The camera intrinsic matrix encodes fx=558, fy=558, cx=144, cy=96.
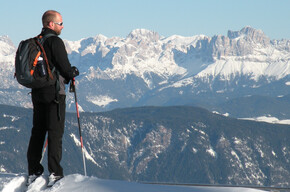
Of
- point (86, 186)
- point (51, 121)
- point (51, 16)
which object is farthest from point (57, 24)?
point (86, 186)

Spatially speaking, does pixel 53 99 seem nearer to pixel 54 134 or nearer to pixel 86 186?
pixel 54 134

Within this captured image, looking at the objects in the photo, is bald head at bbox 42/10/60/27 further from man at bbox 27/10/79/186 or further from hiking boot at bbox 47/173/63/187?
hiking boot at bbox 47/173/63/187

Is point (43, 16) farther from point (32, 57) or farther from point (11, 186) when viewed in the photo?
point (11, 186)

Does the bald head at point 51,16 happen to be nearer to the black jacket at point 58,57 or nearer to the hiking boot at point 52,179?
the black jacket at point 58,57

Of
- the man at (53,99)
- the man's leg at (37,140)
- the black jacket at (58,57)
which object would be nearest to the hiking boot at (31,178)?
the man at (53,99)

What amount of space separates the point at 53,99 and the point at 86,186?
7.51 ft

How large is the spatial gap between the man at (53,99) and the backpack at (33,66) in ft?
0.55

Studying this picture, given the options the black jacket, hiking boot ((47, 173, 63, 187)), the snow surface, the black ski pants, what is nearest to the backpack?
the black jacket

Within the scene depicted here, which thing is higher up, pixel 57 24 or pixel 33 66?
pixel 57 24

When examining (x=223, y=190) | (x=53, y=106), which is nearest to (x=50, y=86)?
(x=53, y=106)

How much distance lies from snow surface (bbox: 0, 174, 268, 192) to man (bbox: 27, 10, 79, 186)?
0.26 meters

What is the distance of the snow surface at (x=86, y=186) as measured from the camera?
9812 millimetres

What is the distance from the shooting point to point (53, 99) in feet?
39.2

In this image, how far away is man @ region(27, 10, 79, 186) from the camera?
39.0 ft
